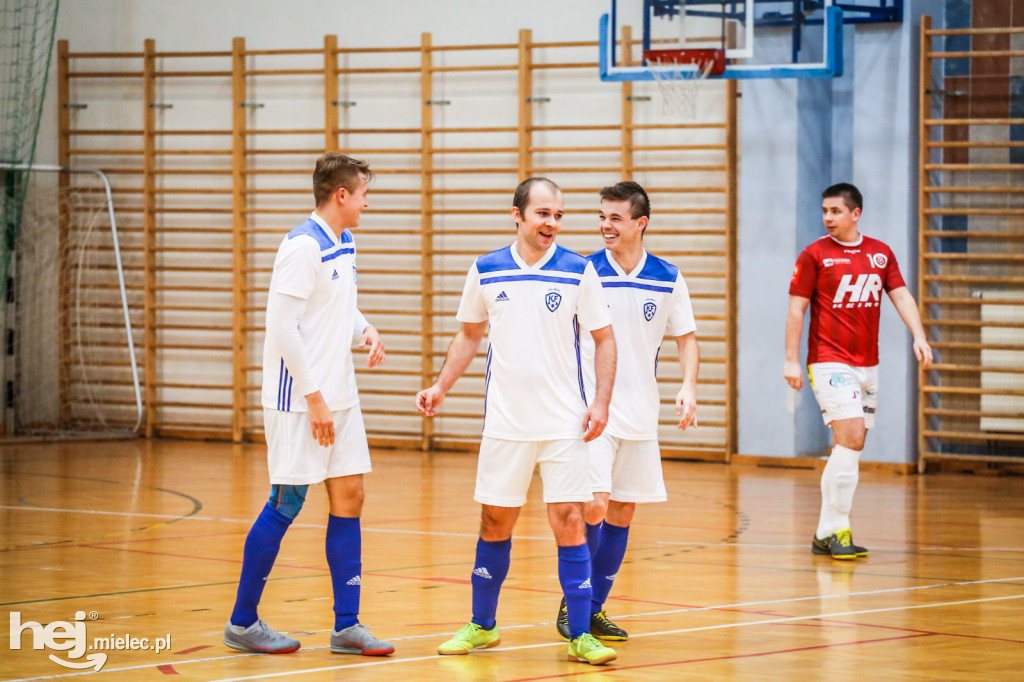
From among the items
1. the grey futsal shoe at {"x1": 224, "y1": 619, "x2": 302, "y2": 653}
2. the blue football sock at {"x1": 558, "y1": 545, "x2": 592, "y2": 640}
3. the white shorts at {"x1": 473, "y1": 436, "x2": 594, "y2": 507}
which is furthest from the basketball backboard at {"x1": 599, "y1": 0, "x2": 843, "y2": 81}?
the grey futsal shoe at {"x1": 224, "y1": 619, "x2": 302, "y2": 653}

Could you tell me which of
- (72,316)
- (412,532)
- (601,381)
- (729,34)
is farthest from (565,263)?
(72,316)

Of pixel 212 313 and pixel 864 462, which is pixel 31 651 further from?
pixel 212 313

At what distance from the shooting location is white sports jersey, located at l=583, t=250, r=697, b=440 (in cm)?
454

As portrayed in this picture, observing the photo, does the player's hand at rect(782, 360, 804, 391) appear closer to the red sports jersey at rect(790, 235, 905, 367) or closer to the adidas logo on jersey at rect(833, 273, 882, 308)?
the red sports jersey at rect(790, 235, 905, 367)

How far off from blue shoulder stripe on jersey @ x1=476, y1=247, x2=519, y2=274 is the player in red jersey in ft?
8.33

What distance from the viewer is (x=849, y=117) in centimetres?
1080

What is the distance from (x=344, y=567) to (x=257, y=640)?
0.34 metres

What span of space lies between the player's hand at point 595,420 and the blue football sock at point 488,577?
17.5 inches

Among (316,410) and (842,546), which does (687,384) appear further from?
(842,546)

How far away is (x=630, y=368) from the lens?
4586 mm

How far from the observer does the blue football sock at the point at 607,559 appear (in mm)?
4492

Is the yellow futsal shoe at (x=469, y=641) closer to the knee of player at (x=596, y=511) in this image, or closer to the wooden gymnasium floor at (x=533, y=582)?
the wooden gymnasium floor at (x=533, y=582)

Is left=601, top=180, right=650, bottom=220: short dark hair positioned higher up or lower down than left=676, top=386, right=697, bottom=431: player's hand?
higher up

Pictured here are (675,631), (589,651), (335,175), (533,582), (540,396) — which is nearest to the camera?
(589,651)
